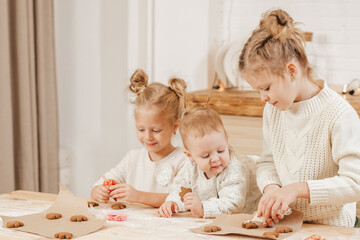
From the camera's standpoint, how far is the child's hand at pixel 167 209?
5.60ft

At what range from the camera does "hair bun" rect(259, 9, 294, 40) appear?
1606 mm

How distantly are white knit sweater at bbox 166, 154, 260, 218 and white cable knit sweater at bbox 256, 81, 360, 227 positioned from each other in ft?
0.22

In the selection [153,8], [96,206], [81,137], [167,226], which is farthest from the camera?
[81,137]

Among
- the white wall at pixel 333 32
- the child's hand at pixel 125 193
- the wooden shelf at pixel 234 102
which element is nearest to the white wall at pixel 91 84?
the wooden shelf at pixel 234 102

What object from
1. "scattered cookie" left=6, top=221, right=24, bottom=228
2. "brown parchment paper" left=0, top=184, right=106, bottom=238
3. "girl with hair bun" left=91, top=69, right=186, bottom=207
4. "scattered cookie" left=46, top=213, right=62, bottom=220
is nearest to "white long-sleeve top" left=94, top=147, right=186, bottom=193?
"girl with hair bun" left=91, top=69, right=186, bottom=207

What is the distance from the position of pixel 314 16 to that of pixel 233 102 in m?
0.92

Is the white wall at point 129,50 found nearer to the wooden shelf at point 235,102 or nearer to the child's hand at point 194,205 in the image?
the wooden shelf at point 235,102

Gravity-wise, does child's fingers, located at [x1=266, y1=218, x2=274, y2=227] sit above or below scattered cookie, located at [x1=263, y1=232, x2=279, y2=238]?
below

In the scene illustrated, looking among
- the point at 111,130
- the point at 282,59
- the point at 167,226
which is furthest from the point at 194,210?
the point at 111,130

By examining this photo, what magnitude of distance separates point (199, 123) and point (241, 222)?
15.5 inches

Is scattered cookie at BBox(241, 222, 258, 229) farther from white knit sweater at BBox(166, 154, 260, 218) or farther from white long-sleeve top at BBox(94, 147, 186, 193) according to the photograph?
white long-sleeve top at BBox(94, 147, 186, 193)

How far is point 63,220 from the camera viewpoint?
1.63 meters

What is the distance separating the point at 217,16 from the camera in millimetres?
3740

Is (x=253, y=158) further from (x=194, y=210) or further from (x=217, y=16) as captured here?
(x=217, y=16)
